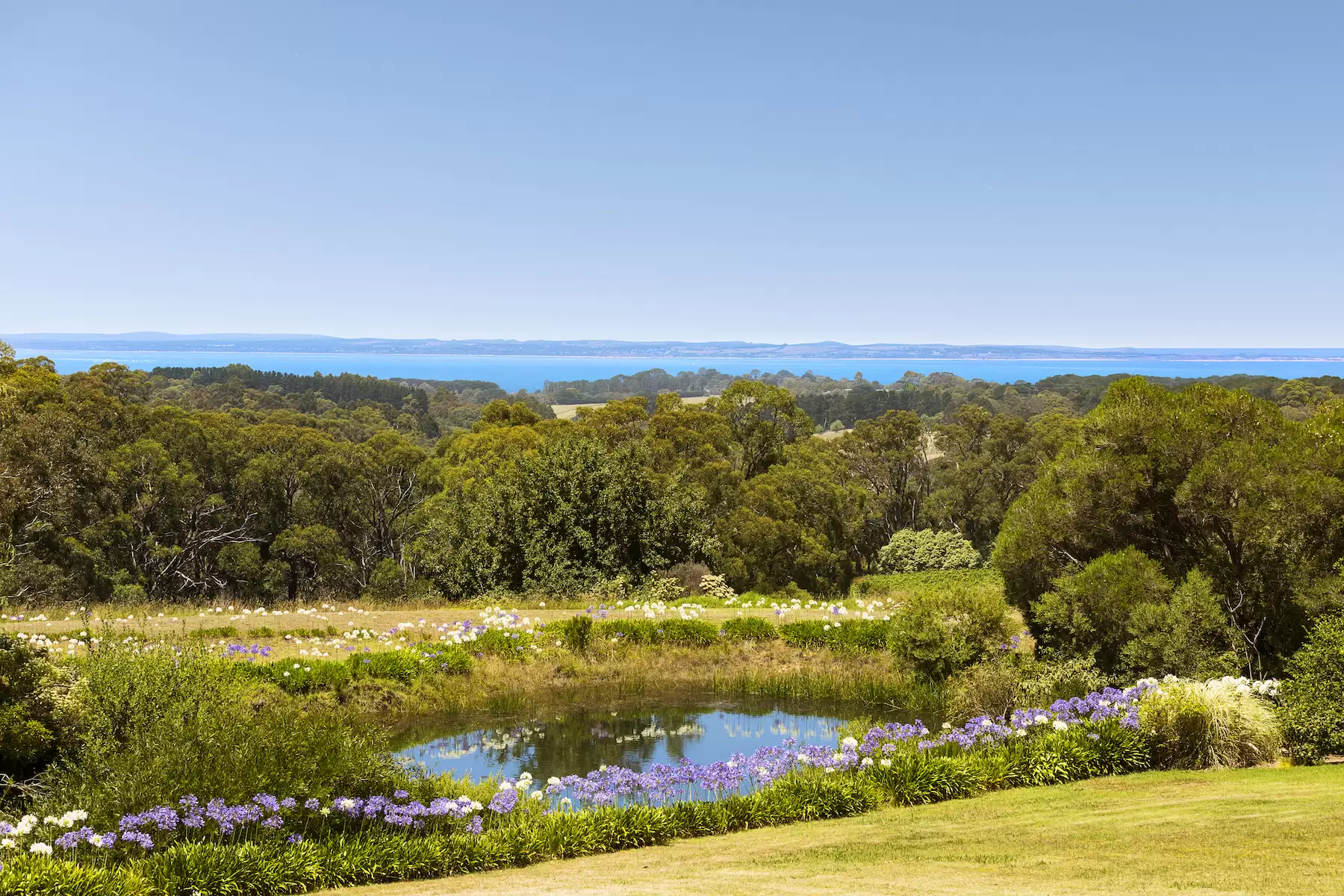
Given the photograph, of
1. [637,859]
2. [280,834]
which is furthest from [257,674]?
[637,859]

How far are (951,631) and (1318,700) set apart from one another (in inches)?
237

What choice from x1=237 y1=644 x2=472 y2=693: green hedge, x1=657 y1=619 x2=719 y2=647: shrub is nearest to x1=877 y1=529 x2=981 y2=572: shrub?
x1=657 y1=619 x2=719 y2=647: shrub

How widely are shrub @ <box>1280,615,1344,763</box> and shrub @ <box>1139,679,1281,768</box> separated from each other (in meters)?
0.24

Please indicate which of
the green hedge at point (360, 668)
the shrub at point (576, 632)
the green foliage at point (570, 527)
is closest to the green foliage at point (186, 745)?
the green hedge at point (360, 668)

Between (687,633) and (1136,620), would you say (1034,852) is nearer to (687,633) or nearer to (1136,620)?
(1136,620)

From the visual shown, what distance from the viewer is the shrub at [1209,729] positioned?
1087 centimetres

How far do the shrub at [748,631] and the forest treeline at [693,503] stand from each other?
5.77 meters

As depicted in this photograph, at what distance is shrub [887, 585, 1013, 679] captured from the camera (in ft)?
52.5

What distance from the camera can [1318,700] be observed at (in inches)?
426

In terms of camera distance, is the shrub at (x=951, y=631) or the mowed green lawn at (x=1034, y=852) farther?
the shrub at (x=951, y=631)

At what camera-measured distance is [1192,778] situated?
1018 cm

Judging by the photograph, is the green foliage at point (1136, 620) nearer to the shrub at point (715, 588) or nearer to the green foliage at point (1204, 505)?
the green foliage at point (1204, 505)

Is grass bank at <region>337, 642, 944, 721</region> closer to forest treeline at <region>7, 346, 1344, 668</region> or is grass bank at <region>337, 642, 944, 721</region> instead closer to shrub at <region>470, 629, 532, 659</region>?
shrub at <region>470, 629, 532, 659</region>

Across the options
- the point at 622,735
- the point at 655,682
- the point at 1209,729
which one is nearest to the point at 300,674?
the point at 622,735
